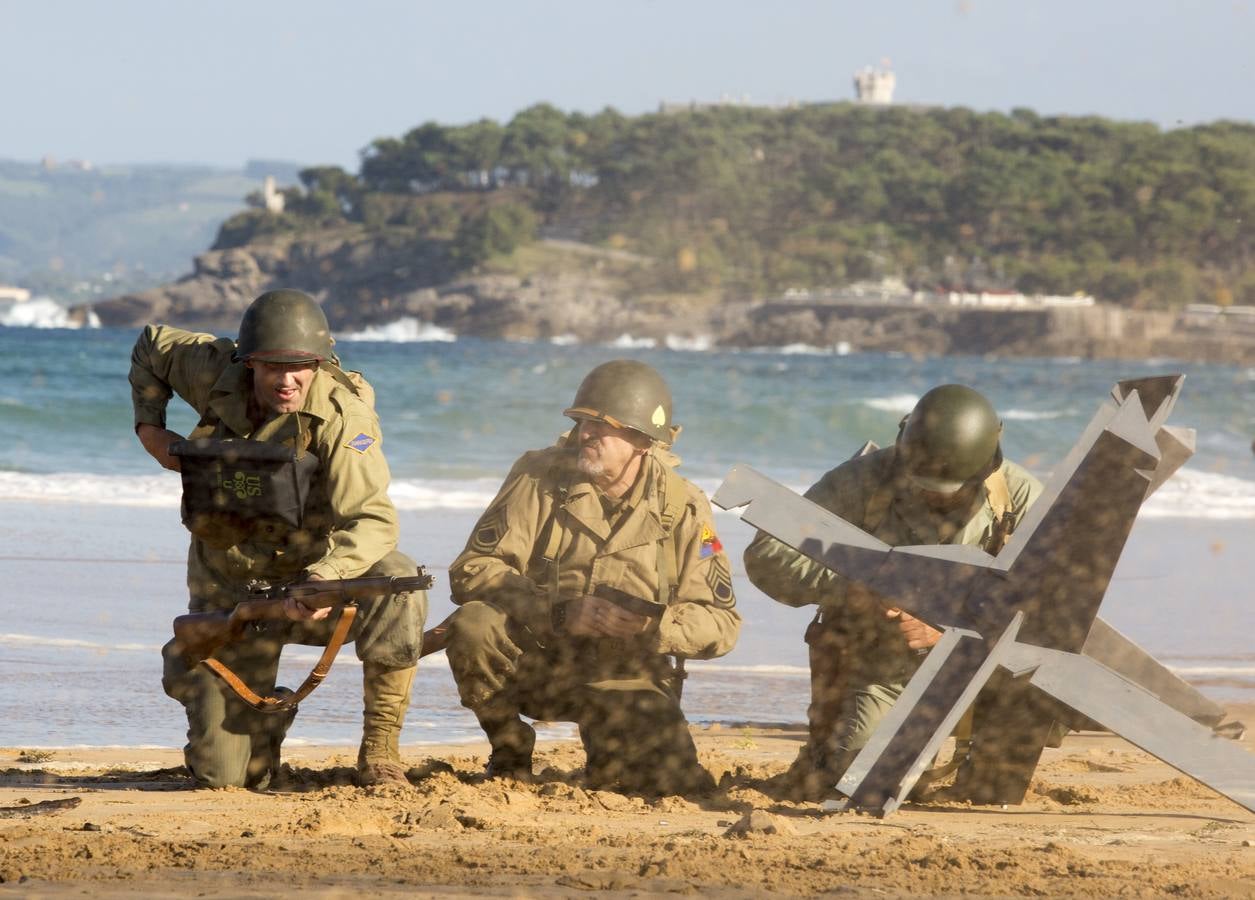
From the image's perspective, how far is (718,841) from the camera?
4824 mm

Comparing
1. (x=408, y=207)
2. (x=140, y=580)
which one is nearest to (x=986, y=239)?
(x=408, y=207)

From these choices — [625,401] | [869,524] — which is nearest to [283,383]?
[625,401]

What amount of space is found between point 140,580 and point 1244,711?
6.51 m

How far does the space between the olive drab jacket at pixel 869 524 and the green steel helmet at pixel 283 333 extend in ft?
5.03

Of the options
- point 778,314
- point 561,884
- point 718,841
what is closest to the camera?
point 561,884

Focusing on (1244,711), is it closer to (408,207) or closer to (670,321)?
(670,321)

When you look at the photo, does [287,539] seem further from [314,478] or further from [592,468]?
[592,468]

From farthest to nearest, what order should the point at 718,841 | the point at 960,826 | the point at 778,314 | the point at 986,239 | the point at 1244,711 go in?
the point at 986,239 → the point at 778,314 → the point at 1244,711 → the point at 960,826 → the point at 718,841

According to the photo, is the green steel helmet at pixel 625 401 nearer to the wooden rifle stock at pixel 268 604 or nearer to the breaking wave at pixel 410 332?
the wooden rifle stock at pixel 268 604

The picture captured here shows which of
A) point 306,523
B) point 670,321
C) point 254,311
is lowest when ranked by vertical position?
point 670,321

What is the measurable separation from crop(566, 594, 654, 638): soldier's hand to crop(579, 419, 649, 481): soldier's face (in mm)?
421

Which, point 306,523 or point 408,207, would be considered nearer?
point 306,523

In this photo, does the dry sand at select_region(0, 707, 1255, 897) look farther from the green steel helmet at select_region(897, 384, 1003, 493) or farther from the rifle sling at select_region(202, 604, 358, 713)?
the green steel helmet at select_region(897, 384, 1003, 493)

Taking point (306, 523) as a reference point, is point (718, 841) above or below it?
below
